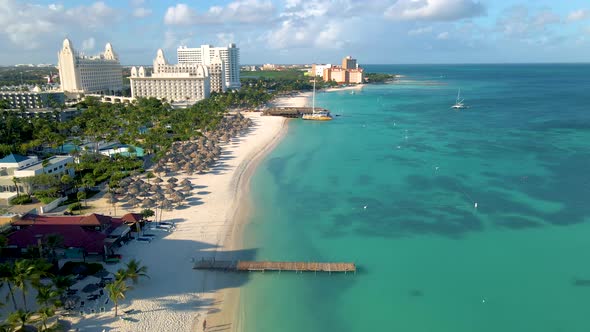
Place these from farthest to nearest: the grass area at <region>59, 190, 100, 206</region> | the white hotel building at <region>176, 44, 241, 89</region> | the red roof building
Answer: the white hotel building at <region>176, 44, 241, 89</region> < the grass area at <region>59, 190, 100, 206</region> < the red roof building

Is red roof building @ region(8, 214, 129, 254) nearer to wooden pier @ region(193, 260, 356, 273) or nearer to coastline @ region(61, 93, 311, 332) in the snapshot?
coastline @ region(61, 93, 311, 332)

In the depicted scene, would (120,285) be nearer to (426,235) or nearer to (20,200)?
(20,200)

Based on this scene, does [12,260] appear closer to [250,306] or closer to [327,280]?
[250,306]

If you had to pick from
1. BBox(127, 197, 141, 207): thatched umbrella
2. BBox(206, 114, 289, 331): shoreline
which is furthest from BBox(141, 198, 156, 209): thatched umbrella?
BBox(206, 114, 289, 331): shoreline

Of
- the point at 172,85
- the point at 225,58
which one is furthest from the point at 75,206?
the point at 225,58

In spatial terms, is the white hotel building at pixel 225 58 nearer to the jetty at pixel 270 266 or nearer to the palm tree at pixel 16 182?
the palm tree at pixel 16 182

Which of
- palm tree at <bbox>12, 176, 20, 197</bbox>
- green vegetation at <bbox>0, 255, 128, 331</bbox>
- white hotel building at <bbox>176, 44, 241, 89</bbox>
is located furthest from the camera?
white hotel building at <bbox>176, 44, 241, 89</bbox>
